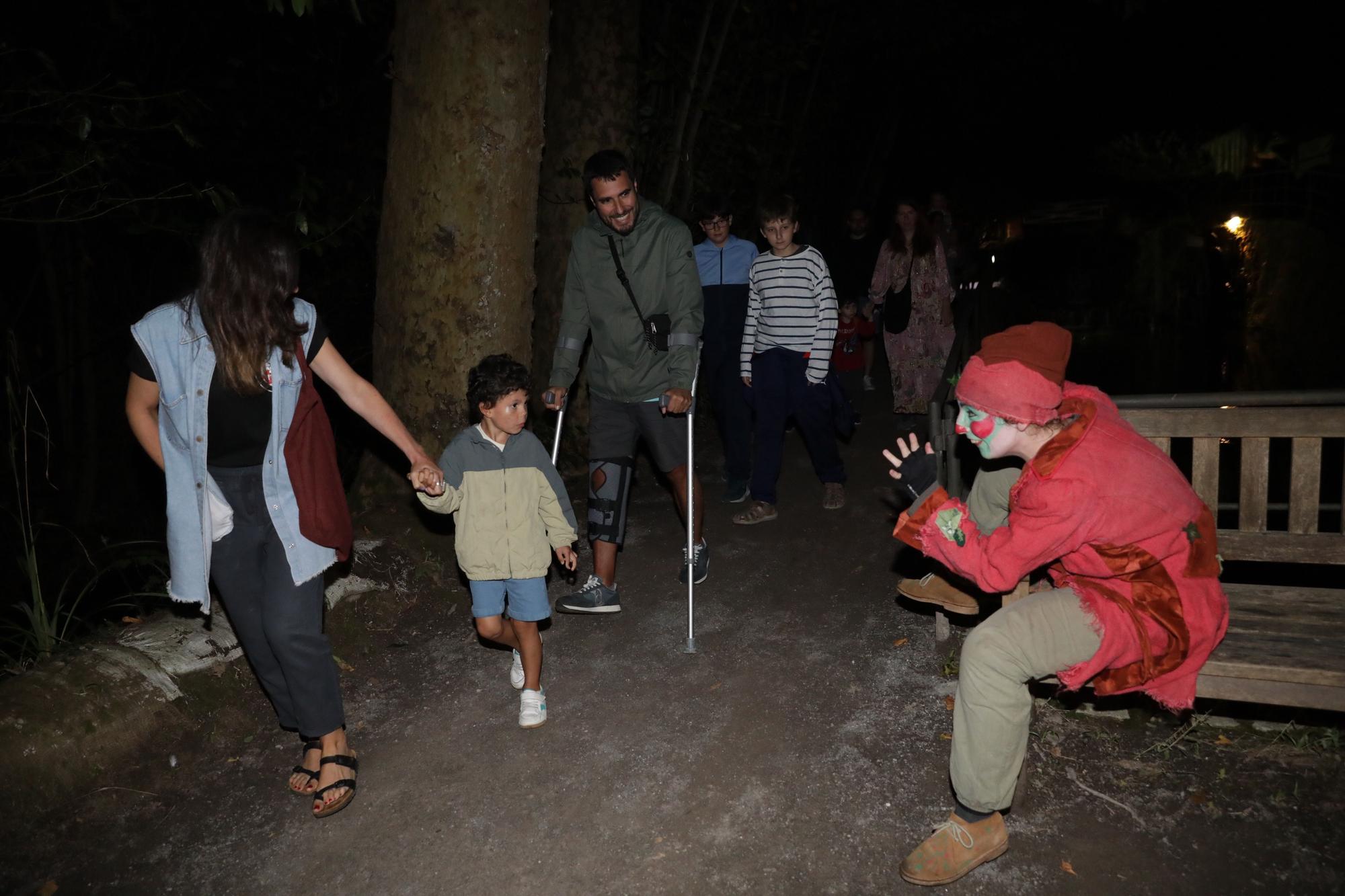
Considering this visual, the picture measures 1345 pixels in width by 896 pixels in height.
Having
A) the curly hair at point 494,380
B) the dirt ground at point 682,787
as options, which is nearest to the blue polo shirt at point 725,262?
the dirt ground at point 682,787

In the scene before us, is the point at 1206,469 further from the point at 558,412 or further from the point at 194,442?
the point at 194,442

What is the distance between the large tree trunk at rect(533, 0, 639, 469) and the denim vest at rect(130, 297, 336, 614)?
443 cm

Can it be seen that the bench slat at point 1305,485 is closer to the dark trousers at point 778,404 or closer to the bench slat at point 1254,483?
the bench slat at point 1254,483

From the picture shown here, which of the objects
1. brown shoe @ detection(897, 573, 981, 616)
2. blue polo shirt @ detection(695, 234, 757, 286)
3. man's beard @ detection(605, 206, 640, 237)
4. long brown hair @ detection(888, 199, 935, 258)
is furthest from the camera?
long brown hair @ detection(888, 199, 935, 258)

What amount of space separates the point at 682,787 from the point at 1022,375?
202 centimetres

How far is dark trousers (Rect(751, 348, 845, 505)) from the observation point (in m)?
6.79

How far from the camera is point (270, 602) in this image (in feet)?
12.1

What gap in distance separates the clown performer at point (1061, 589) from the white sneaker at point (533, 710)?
1.74 m

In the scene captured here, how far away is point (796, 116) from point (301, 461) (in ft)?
42.8

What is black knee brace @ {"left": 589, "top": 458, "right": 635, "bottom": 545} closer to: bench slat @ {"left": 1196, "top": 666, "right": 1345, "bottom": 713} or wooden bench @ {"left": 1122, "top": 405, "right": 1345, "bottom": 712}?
wooden bench @ {"left": 1122, "top": 405, "right": 1345, "bottom": 712}

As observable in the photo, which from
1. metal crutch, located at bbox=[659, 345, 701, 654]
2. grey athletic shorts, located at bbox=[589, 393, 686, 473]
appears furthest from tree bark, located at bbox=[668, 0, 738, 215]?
metal crutch, located at bbox=[659, 345, 701, 654]

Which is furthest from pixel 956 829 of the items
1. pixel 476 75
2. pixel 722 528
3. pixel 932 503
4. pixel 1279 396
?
pixel 476 75

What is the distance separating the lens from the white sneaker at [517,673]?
4641 millimetres

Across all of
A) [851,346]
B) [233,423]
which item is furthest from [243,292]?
[851,346]
